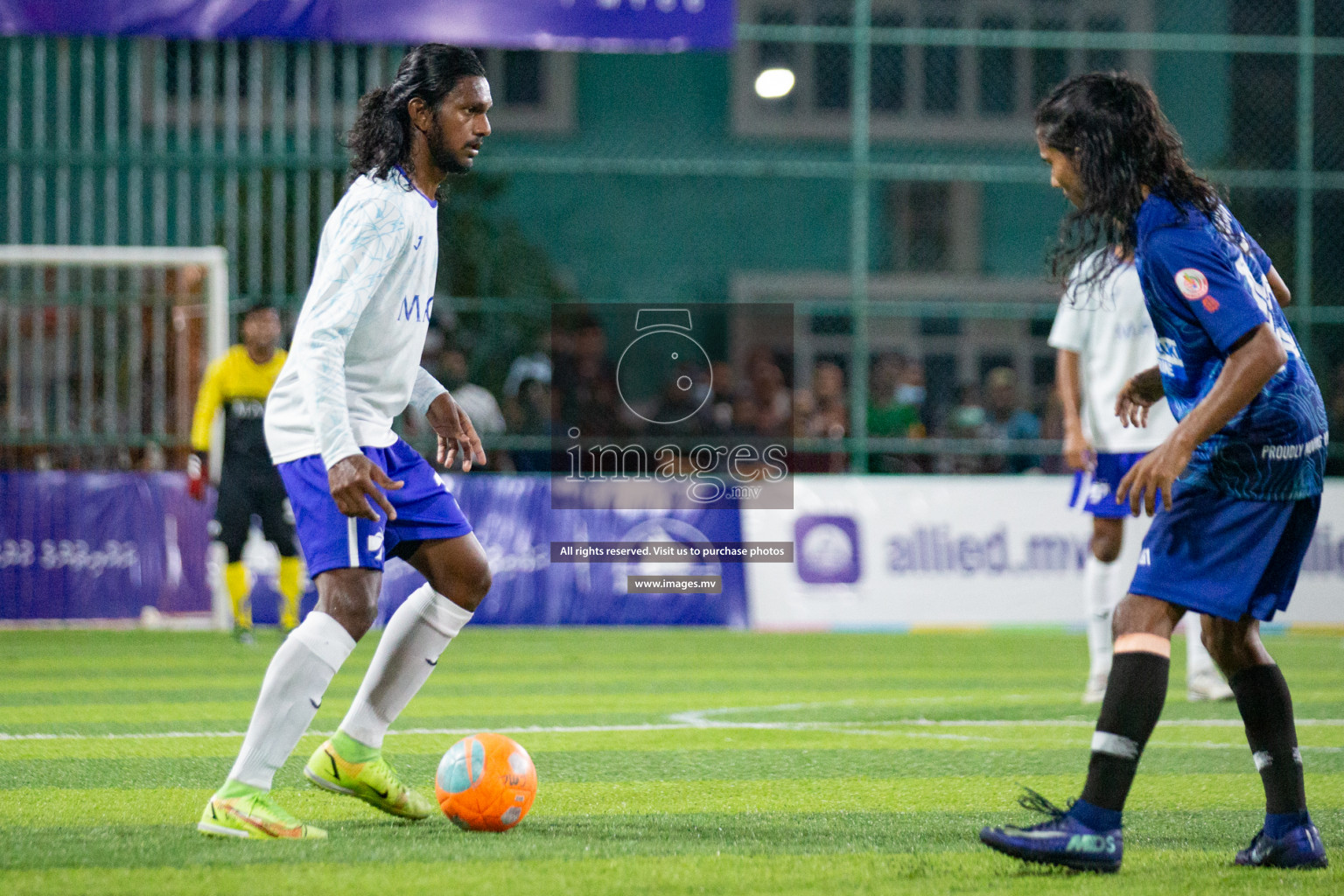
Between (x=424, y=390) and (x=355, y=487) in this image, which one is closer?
(x=355, y=487)

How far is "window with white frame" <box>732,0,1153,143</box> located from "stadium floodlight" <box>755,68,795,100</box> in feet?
0.26

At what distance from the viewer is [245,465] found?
35.9 feet

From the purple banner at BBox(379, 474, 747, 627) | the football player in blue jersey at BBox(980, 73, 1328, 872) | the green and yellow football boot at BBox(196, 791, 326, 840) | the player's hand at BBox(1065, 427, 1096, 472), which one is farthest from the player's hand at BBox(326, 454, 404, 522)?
the purple banner at BBox(379, 474, 747, 627)

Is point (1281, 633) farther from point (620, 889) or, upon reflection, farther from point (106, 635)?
point (620, 889)

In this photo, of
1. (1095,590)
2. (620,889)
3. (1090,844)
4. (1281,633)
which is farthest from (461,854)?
(1281,633)

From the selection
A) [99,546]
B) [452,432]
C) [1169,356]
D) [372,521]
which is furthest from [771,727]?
[99,546]

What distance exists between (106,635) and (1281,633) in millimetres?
9113

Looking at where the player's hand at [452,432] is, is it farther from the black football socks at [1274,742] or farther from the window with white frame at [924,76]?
the window with white frame at [924,76]

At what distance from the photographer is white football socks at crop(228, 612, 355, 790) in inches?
160

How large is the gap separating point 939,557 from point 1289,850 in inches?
355

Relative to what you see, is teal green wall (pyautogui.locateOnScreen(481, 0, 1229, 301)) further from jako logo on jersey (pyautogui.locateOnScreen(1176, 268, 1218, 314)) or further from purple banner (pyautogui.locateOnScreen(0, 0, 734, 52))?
jako logo on jersey (pyautogui.locateOnScreen(1176, 268, 1218, 314))

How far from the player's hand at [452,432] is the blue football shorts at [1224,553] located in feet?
6.55

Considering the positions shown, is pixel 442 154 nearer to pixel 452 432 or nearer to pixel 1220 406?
pixel 452 432

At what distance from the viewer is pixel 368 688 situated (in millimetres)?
4539
